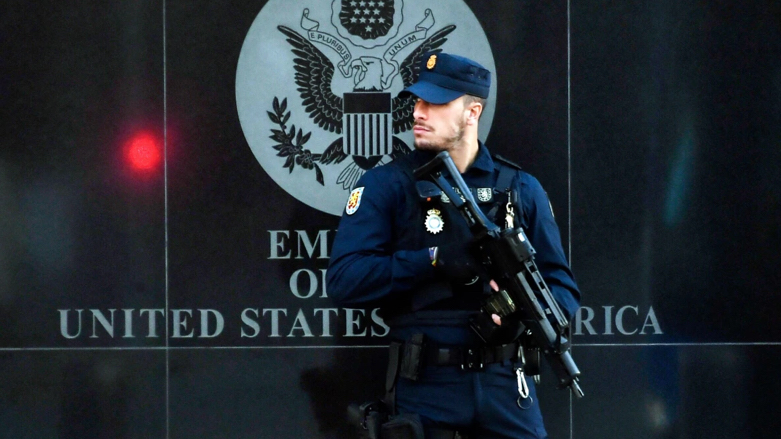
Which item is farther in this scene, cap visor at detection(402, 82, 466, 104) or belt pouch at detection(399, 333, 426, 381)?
cap visor at detection(402, 82, 466, 104)

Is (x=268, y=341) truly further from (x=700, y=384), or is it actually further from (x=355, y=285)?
(x=700, y=384)

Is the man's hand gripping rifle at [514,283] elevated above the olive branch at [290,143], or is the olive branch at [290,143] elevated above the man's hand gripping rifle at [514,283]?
the olive branch at [290,143]

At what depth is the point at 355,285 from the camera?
311 cm

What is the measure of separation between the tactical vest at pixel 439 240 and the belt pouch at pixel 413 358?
0.24 ft

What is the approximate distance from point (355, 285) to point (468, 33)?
145 centimetres

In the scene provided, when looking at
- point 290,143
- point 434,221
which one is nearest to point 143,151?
point 290,143

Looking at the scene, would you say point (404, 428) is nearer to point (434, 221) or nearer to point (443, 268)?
point (443, 268)

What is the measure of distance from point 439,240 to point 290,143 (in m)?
1.13

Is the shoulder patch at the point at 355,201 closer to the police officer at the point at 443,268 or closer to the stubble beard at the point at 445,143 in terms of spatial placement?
the police officer at the point at 443,268

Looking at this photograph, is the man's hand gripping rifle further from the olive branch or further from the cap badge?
the olive branch

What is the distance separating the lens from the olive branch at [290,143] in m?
4.10

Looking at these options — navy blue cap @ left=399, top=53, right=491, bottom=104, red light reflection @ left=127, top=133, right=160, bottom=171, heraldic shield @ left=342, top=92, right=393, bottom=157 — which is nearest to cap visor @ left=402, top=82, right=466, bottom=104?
Answer: navy blue cap @ left=399, top=53, right=491, bottom=104

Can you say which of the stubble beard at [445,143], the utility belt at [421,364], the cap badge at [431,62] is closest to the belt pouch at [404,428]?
the utility belt at [421,364]

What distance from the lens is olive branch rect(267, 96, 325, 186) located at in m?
4.10
